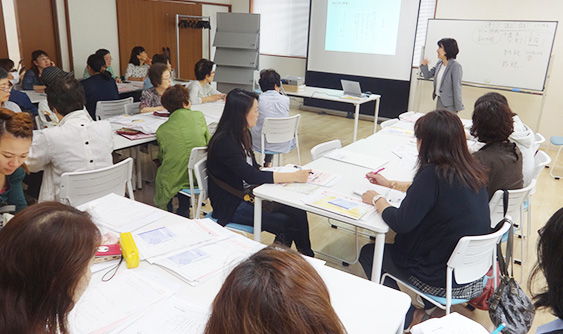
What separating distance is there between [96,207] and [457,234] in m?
1.74

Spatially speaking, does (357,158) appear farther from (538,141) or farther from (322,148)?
(538,141)

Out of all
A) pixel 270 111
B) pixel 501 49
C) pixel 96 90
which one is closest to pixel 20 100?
pixel 96 90

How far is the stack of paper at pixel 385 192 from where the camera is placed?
241cm

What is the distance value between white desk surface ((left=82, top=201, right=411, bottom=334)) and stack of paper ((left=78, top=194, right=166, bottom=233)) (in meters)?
0.33

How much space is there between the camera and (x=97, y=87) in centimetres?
464

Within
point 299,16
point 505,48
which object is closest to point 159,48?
point 299,16

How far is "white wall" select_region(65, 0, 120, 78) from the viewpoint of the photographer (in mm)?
6602

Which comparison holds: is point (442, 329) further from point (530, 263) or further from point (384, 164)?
point (530, 263)

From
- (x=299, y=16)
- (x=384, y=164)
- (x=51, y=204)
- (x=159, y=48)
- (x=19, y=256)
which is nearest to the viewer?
(x=19, y=256)

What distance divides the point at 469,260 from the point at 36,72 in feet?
18.7

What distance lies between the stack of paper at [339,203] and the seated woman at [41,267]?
1.40 metres

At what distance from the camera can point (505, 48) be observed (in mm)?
6316

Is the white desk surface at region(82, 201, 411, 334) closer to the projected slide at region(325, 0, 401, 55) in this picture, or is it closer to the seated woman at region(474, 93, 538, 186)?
the seated woman at region(474, 93, 538, 186)

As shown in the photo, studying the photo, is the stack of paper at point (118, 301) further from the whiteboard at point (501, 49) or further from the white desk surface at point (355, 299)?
the whiteboard at point (501, 49)
